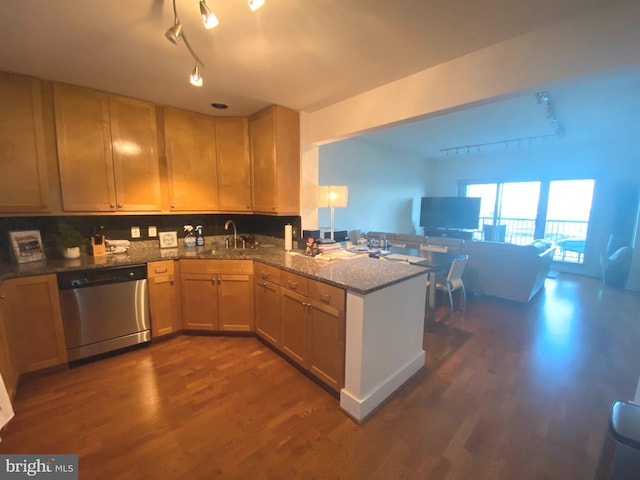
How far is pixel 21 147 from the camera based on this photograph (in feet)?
7.14

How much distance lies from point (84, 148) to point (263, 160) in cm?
158

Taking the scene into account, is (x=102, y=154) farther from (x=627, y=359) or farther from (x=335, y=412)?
(x=627, y=359)

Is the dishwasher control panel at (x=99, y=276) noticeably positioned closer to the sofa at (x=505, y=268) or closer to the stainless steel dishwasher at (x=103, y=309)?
the stainless steel dishwasher at (x=103, y=309)

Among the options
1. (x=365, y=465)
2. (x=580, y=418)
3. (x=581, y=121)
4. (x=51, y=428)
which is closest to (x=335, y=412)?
(x=365, y=465)

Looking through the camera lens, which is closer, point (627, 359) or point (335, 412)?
point (335, 412)

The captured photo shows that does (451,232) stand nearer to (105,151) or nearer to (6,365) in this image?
(105,151)

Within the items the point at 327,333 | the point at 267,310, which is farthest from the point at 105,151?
the point at 327,333

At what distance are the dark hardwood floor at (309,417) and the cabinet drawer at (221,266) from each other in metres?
0.75

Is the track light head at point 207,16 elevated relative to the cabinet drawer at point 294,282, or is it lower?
elevated

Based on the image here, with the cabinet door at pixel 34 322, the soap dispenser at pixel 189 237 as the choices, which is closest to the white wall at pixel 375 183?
the soap dispenser at pixel 189 237

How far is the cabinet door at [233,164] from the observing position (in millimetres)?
3125

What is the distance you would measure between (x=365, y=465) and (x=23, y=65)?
355 cm

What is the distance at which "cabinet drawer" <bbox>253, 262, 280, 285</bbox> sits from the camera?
242 centimetres

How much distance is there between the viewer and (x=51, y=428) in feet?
5.56
